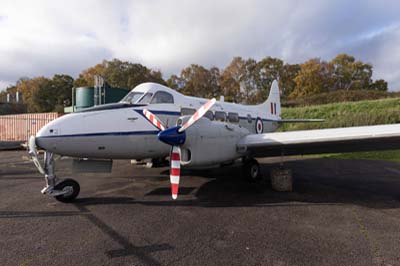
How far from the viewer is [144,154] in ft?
23.0

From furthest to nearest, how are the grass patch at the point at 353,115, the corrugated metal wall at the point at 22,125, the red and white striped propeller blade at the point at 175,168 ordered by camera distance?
the corrugated metal wall at the point at 22,125 < the grass patch at the point at 353,115 < the red and white striped propeller blade at the point at 175,168

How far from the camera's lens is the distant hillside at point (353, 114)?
63.0ft

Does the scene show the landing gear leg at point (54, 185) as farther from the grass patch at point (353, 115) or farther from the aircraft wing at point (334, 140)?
the grass patch at point (353, 115)

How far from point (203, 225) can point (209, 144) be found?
2.18m

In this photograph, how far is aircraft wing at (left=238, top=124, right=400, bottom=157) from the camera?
19.0 ft

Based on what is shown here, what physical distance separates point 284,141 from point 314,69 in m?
51.0

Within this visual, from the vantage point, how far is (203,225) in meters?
4.65

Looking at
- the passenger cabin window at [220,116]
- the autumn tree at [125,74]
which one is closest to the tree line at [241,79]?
the autumn tree at [125,74]

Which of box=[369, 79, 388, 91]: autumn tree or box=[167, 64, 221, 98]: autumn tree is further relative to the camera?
box=[167, 64, 221, 98]: autumn tree

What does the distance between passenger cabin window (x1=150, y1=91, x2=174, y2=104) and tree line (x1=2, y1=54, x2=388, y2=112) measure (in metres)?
39.6

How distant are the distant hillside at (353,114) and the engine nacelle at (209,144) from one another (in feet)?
52.2

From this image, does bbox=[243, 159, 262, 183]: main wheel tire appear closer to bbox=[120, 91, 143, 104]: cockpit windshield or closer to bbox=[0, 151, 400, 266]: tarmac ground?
bbox=[0, 151, 400, 266]: tarmac ground

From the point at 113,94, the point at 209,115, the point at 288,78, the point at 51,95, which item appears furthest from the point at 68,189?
the point at 288,78

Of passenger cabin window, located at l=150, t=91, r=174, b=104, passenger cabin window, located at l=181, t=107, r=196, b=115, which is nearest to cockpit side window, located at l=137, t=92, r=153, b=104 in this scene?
passenger cabin window, located at l=150, t=91, r=174, b=104
